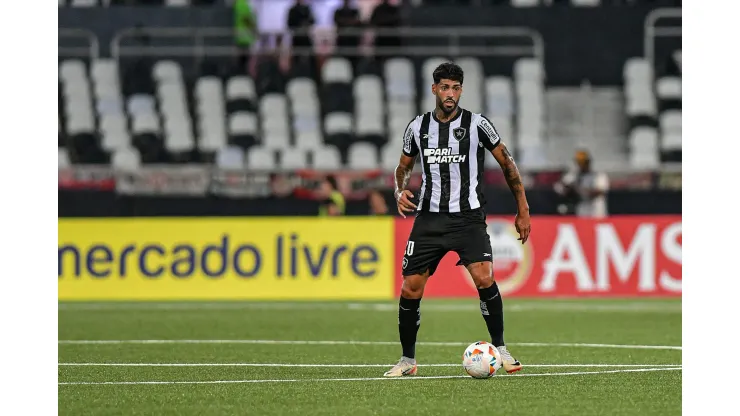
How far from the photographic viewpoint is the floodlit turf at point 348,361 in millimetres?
7305

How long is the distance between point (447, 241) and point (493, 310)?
0.51m

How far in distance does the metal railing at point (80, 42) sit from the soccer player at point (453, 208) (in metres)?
16.9

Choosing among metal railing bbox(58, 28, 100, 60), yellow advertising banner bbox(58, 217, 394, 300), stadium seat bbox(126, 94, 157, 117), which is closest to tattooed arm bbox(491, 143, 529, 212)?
yellow advertising banner bbox(58, 217, 394, 300)

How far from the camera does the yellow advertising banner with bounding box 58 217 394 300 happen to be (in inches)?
702

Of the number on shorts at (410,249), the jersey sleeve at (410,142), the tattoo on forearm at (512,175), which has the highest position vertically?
the jersey sleeve at (410,142)

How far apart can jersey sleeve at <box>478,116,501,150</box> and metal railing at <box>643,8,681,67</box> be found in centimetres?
1587

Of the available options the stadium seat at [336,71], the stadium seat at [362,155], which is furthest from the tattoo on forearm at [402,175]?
the stadium seat at [336,71]

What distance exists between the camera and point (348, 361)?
32.5 ft

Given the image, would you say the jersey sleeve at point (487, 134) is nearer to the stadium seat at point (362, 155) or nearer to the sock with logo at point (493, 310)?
the sock with logo at point (493, 310)

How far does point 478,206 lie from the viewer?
28.9ft

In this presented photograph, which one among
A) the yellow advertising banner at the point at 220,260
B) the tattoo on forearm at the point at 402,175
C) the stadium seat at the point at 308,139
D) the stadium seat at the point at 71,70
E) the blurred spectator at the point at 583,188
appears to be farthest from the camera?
the stadium seat at the point at 71,70

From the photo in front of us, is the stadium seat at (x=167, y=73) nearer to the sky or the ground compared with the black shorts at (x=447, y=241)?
nearer to the sky

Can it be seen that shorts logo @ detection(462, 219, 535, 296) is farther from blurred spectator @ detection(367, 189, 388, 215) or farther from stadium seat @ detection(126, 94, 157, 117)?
stadium seat @ detection(126, 94, 157, 117)

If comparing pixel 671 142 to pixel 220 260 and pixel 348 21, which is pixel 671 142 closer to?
pixel 348 21
